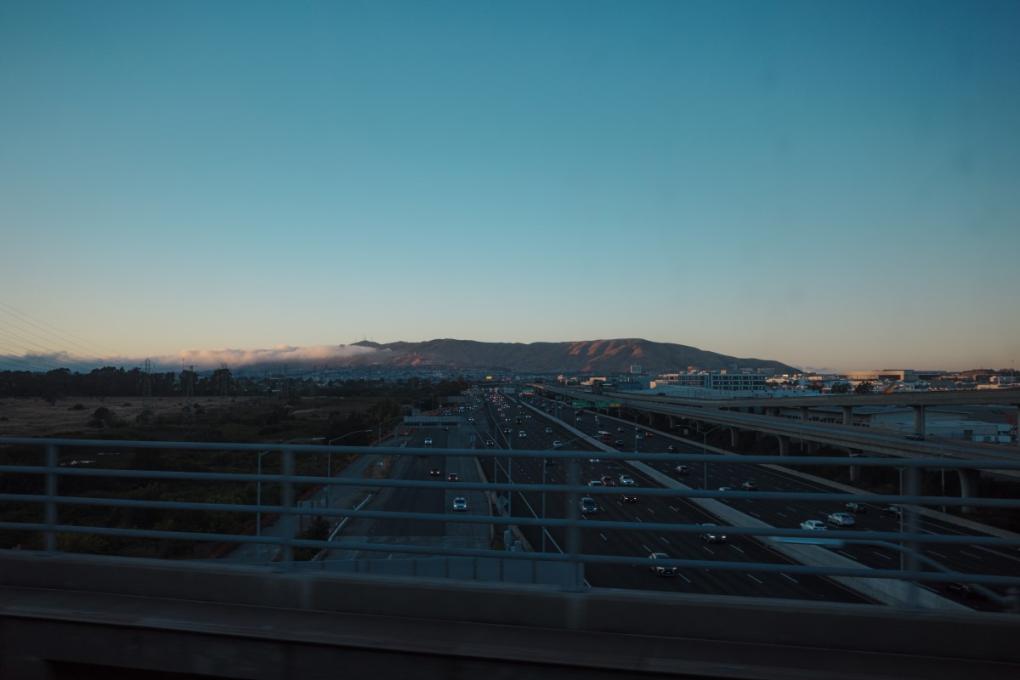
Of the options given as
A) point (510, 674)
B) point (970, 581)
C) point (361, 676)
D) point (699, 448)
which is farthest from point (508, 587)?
point (699, 448)

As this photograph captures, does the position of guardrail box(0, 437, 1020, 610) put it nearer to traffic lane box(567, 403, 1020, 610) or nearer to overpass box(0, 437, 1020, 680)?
overpass box(0, 437, 1020, 680)

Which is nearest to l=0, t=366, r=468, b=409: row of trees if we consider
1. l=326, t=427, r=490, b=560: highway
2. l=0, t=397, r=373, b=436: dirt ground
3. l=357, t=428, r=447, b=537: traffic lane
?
l=0, t=397, r=373, b=436: dirt ground

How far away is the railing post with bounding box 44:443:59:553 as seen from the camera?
244 inches

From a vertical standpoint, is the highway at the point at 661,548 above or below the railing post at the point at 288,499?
below

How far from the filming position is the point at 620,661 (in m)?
4.41

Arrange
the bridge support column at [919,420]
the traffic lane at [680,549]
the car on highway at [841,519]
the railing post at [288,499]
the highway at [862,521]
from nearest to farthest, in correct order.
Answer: the highway at [862,521]
the railing post at [288,499]
the car on highway at [841,519]
the traffic lane at [680,549]
the bridge support column at [919,420]

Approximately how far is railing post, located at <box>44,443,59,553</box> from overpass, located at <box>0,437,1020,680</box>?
0.52 feet

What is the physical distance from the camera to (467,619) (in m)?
5.08

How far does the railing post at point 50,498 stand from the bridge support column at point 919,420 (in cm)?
1269

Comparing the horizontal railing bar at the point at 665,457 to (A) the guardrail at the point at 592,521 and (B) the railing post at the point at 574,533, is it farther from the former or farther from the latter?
(B) the railing post at the point at 574,533

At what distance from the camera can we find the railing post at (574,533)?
512 cm

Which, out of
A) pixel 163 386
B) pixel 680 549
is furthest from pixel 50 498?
pixel 163 386

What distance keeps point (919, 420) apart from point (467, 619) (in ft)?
46.0

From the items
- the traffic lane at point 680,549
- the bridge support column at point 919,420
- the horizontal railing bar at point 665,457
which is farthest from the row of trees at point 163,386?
the horizontal railing bar at point 665,457
